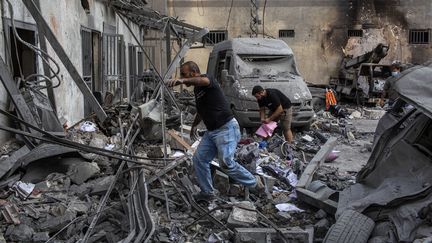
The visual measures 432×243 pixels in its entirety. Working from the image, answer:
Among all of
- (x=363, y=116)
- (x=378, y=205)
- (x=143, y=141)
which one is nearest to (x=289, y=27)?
(x=363, y=116)

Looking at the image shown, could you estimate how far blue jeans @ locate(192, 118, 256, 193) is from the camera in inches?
217

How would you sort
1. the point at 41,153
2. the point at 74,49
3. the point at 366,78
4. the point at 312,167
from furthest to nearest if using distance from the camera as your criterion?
the point at 366,78 → the point at 74,49 → the point at 312,167 → the point at 41,153

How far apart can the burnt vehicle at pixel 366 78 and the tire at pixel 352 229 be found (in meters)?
13.6

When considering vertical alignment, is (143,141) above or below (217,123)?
below

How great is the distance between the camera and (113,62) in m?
12.6

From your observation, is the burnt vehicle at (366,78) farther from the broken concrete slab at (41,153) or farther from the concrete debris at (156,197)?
the broken concrete slab at (41,153)

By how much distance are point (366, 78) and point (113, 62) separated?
9.76 metres

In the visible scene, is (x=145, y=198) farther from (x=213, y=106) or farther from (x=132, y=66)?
(x=132, y=66)

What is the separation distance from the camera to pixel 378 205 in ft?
13.6

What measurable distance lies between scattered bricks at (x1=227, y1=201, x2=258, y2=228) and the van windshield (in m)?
6.68

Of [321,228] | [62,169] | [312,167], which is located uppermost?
[62,169]

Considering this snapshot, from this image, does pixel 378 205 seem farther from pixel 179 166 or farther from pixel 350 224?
pixel 179 166

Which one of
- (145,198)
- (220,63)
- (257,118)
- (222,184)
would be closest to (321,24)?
(220,63)

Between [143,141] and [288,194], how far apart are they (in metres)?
3.49
